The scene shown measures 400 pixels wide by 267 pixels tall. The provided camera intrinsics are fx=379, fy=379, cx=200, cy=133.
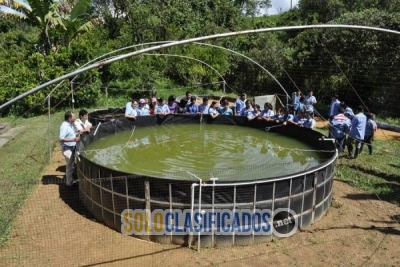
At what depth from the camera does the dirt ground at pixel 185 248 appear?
6.09 meters

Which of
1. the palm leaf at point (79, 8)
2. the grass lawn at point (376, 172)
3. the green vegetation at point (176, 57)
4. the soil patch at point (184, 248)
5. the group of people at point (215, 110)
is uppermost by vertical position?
the palm leaf at point (79, 8)

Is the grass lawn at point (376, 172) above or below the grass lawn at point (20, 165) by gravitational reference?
below

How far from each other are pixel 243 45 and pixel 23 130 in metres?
16.9

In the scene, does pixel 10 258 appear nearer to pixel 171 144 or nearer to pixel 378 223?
pixel 171 144

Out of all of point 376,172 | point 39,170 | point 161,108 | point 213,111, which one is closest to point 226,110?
point 213,111

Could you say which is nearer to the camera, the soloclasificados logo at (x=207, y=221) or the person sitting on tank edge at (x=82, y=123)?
A: the soloclasificados logo at (x=207, y=221)

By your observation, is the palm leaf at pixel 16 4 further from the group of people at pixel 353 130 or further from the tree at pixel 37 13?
the group of people at pixel 353 130

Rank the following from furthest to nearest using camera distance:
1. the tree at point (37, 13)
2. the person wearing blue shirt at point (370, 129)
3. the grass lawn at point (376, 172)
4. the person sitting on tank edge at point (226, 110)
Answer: the tree at point (37, 13) → the person sitting on tank edge at point (226, 110) → the person wearing blue shirt at point (370, 129) → the grass lawn at point (376, 172)

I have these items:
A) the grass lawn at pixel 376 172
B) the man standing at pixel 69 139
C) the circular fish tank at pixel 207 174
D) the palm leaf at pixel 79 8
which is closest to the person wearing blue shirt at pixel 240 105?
the circular fish tank at pixel 207 174

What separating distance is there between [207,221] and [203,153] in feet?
12.6

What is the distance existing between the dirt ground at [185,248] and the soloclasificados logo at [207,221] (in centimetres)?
25

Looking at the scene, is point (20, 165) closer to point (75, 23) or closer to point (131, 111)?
point (131, 111)

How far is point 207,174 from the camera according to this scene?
7922 millimetres

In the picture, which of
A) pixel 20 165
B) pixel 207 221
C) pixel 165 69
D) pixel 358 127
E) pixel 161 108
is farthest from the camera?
pixel 165 69
